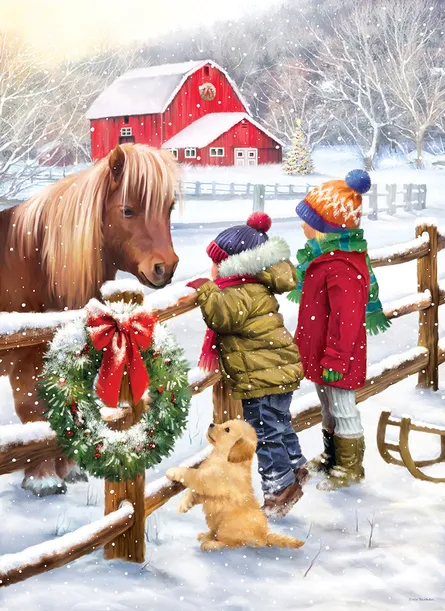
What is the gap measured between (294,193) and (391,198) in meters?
1.10

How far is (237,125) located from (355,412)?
1.39 metres

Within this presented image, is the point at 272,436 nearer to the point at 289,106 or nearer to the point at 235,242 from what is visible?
the point at 235,242

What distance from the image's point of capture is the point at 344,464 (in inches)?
115

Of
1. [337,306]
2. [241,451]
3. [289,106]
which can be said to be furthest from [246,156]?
[241,451]

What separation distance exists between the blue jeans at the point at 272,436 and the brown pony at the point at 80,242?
630mm

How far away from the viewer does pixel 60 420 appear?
2.05 meters

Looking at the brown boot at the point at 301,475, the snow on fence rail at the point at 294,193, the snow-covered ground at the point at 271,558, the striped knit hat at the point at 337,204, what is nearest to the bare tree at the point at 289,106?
the snow on fence rail at the point at 294,193

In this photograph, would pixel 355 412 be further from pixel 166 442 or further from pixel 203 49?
pixel 203 49

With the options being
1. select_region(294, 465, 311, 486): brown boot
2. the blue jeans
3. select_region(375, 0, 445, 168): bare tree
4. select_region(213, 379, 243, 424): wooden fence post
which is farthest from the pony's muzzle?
select_region(375, 0, 445, 168): bare tree

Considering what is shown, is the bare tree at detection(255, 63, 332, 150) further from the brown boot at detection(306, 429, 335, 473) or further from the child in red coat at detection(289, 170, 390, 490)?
the brown boot at detection(306, 429, 335, 473)

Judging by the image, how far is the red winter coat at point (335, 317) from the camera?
2.76 metres

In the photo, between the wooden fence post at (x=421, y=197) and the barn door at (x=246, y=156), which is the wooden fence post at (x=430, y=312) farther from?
the barn door at (x=246, y=156)

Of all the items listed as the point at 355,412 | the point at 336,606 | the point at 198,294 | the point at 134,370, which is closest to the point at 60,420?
the point at 134,370

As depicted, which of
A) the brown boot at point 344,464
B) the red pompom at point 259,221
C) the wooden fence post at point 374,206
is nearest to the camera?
the red pompom at point 259,221
